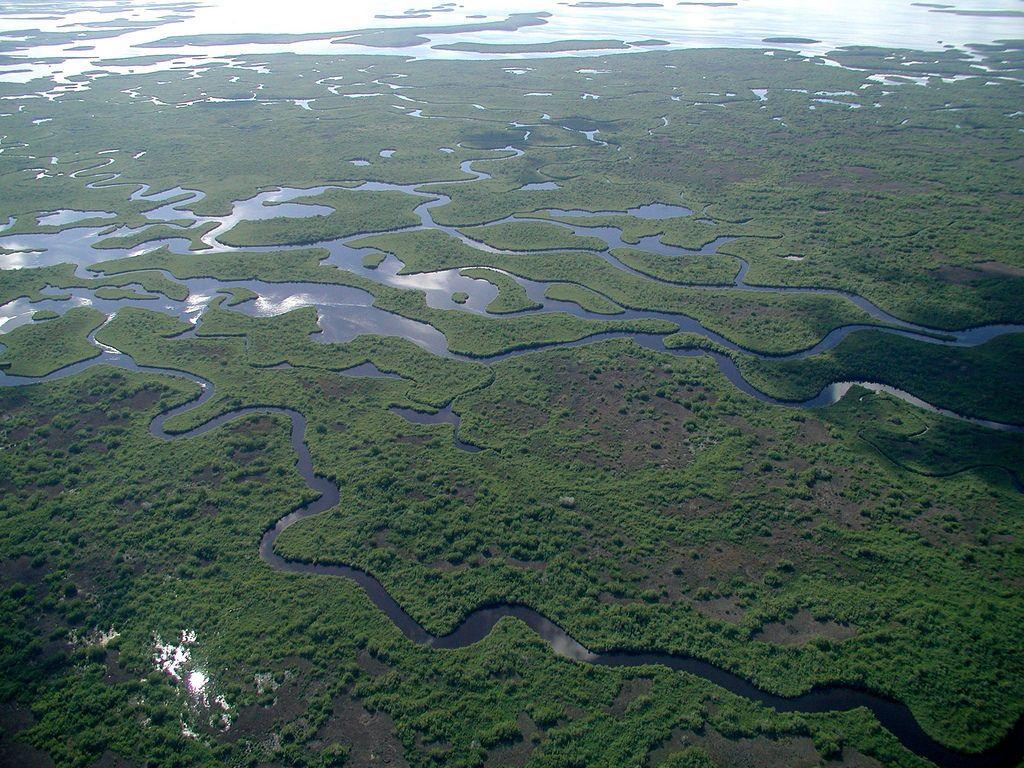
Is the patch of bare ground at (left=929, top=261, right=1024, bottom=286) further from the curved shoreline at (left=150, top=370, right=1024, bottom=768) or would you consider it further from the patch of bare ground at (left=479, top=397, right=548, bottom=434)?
the curved shoreline at (left=150, top=370, right=1024, bottom=768)

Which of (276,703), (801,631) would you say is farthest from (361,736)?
(801,631)

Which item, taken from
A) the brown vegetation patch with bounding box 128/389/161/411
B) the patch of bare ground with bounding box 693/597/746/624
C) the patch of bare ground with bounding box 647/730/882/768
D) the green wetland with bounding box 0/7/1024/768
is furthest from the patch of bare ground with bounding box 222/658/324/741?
the brown vegetation patch with bounding box 128/389/161/411

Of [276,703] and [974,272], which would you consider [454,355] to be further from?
[974,272]

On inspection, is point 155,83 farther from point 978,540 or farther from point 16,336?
point 978,540

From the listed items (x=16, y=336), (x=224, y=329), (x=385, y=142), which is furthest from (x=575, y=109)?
(x=16, y=336)

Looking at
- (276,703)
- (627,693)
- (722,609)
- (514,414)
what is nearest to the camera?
(276,703)
